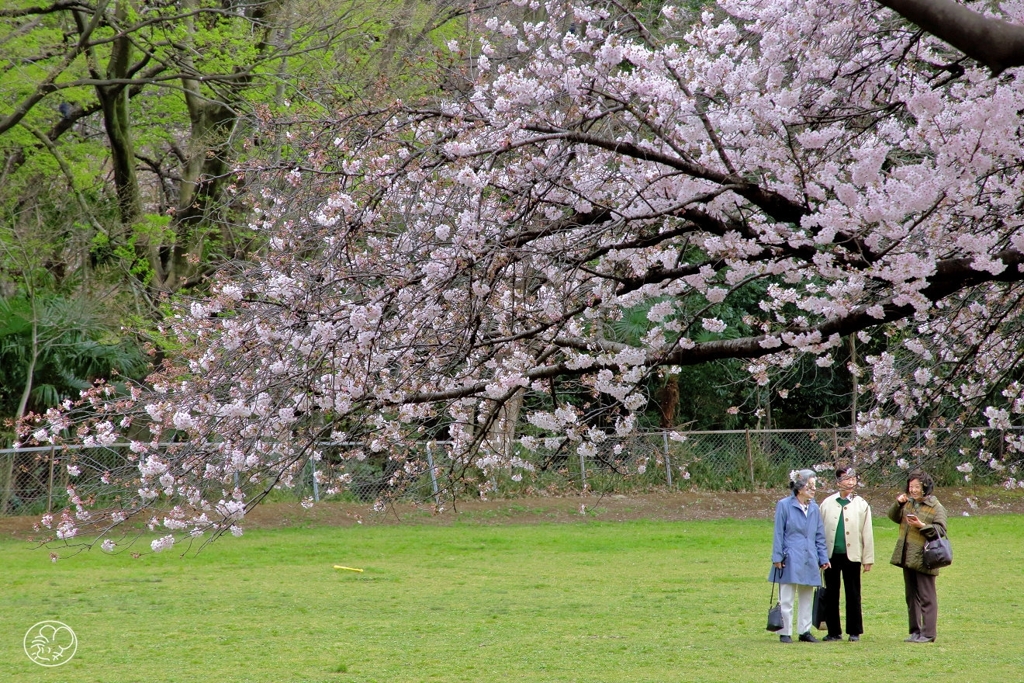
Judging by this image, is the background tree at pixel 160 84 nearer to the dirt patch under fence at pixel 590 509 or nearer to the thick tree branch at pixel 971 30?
the dirt patch under fence at pixel 590 509

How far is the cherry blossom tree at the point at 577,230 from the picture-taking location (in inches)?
175

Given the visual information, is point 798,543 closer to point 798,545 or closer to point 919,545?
point 798,545

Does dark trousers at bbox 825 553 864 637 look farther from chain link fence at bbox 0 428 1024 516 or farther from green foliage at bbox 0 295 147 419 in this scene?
green foliage at bbox 0 295 147 419

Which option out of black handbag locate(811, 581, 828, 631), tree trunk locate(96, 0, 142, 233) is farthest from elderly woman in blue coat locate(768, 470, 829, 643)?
tree trunk locate(96, 0, 142, 233)

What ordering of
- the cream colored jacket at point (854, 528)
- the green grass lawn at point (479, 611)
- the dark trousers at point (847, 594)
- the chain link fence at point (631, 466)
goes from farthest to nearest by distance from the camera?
the dark trousers at point (847, 594) → the cream colored jacket at point (854, 528) → the green grass lawn at point (479, 611) → the chain link fence at point (631, 466)

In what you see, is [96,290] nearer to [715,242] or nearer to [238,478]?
[238,478]

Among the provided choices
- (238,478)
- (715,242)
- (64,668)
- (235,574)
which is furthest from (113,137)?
(715,242)

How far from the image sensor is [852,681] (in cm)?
652

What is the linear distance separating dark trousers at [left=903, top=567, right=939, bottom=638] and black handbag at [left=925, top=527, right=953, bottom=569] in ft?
0.56

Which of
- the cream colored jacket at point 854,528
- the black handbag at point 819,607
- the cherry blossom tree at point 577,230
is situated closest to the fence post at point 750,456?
the black handbag at point 819,607

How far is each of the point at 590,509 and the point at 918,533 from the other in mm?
9753

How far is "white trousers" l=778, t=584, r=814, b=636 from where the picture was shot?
7.98 metres

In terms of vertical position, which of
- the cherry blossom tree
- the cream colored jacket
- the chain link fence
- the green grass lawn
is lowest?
the green grass lawn

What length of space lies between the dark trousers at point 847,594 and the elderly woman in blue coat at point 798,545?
0.25m
